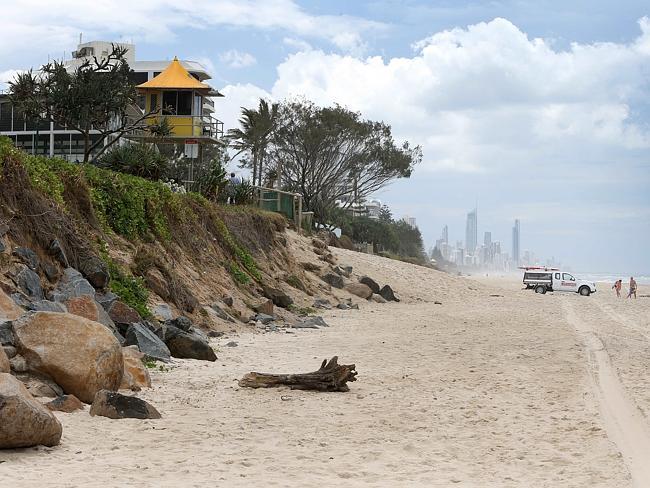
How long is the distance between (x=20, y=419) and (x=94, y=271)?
9.50 m

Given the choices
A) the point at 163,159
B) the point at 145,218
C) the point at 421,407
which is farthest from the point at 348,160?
the point at 421,407

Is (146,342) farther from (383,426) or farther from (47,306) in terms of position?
(383,426)

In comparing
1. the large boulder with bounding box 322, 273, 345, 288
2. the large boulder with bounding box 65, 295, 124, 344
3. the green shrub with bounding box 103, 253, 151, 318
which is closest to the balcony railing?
the large boulder with bounding box 322, 273, 345, 288

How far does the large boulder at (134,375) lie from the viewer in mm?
10547

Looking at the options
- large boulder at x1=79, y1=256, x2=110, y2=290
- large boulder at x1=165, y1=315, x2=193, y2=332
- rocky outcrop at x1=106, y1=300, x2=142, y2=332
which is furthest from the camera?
large boulder at x1=79, y1=256, x2=110, y2=290

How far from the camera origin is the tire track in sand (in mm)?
7996

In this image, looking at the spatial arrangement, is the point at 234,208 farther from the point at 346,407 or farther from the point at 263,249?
the point at 346,407

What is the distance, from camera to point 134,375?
10852 millimetres

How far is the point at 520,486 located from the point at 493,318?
65.7ft

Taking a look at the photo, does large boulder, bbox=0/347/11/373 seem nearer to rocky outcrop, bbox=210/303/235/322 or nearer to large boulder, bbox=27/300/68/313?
large boulder, bbox=27/300/68/313

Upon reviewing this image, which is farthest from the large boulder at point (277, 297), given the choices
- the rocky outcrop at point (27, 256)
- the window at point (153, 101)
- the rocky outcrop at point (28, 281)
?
the window at point (153, 101)

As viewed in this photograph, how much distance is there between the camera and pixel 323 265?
36.6 meters

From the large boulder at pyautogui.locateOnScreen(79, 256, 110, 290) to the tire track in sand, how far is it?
841cm

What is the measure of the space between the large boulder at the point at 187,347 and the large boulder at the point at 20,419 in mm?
6165
